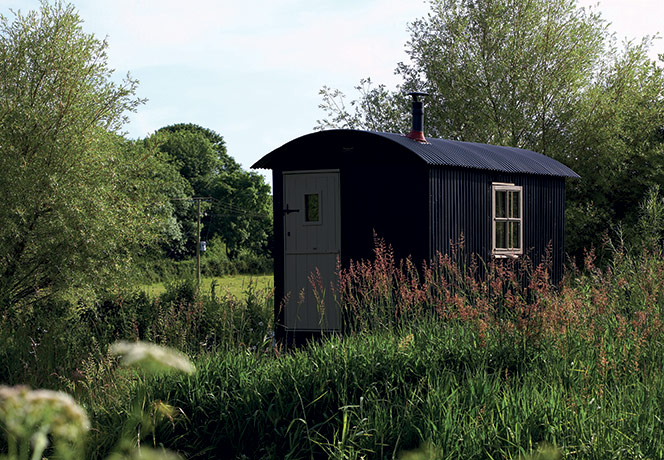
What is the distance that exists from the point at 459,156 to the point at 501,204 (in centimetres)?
150

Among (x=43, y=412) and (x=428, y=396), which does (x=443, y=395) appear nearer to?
(x=428, y=396)

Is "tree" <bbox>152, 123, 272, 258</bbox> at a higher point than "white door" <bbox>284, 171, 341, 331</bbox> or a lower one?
higher

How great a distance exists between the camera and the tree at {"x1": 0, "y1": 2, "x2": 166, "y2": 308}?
1104cm

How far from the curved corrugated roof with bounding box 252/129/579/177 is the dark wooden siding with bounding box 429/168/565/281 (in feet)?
0.48

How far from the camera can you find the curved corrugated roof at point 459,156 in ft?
32.6

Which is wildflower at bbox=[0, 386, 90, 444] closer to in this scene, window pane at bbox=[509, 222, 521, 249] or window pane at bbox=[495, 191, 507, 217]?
window pane at bbox=[495, 191, 507, 217]

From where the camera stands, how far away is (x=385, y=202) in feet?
32.8

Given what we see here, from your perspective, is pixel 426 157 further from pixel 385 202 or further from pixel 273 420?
pixel 273 420

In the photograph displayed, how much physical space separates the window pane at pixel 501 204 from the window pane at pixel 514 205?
0.20 m

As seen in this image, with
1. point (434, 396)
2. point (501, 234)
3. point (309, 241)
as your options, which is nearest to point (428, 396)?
point (434, 396)

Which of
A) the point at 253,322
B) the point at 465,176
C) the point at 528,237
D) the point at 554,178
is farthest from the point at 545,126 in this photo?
the point at 253,322

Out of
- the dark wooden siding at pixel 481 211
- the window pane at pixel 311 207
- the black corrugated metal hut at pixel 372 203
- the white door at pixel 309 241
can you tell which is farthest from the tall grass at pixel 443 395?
the window pane at pixel 311 207

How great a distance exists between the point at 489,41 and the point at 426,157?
1215 cm

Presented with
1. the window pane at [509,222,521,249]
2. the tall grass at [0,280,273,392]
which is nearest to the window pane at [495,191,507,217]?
the window pane at [509,222,521,249]
